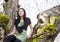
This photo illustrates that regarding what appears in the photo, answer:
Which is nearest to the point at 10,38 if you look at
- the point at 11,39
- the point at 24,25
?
the point at 11,39

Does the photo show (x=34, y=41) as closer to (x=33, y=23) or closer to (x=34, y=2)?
(x=33, y=23)

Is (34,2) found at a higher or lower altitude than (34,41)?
higher

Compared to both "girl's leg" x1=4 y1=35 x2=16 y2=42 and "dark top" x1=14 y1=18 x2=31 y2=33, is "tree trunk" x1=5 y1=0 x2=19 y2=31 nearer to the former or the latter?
"dark top" x1=14 y1=18 x2=31 y2=33

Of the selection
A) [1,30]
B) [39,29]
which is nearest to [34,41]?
[39,29]

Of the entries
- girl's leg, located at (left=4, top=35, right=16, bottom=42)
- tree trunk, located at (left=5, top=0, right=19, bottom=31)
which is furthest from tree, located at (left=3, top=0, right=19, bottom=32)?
girl's leg, located at (left=4, top=35, right=16, bottom=42)

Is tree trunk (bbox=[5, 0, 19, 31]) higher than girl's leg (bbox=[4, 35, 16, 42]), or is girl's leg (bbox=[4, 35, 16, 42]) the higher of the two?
tree trunk (bbox=[5, 0, 19, 31])

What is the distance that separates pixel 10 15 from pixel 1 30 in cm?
22

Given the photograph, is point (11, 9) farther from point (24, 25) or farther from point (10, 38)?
point (10, 38)

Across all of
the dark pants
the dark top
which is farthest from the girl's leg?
the dark top

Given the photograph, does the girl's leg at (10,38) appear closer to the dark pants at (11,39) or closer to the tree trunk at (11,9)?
the dark pants at (11,39)

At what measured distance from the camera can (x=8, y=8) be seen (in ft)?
12.2

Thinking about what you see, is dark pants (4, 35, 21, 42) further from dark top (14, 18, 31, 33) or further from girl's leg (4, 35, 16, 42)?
dark top (14, 18, 31, 33)

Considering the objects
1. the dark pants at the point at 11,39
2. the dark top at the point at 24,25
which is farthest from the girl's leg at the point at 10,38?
the dark top at the point at 24,25

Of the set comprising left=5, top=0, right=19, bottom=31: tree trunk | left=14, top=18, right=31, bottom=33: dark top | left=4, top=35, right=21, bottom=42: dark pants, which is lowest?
left=4, top=35, right=21, bottom=42: dark pants
